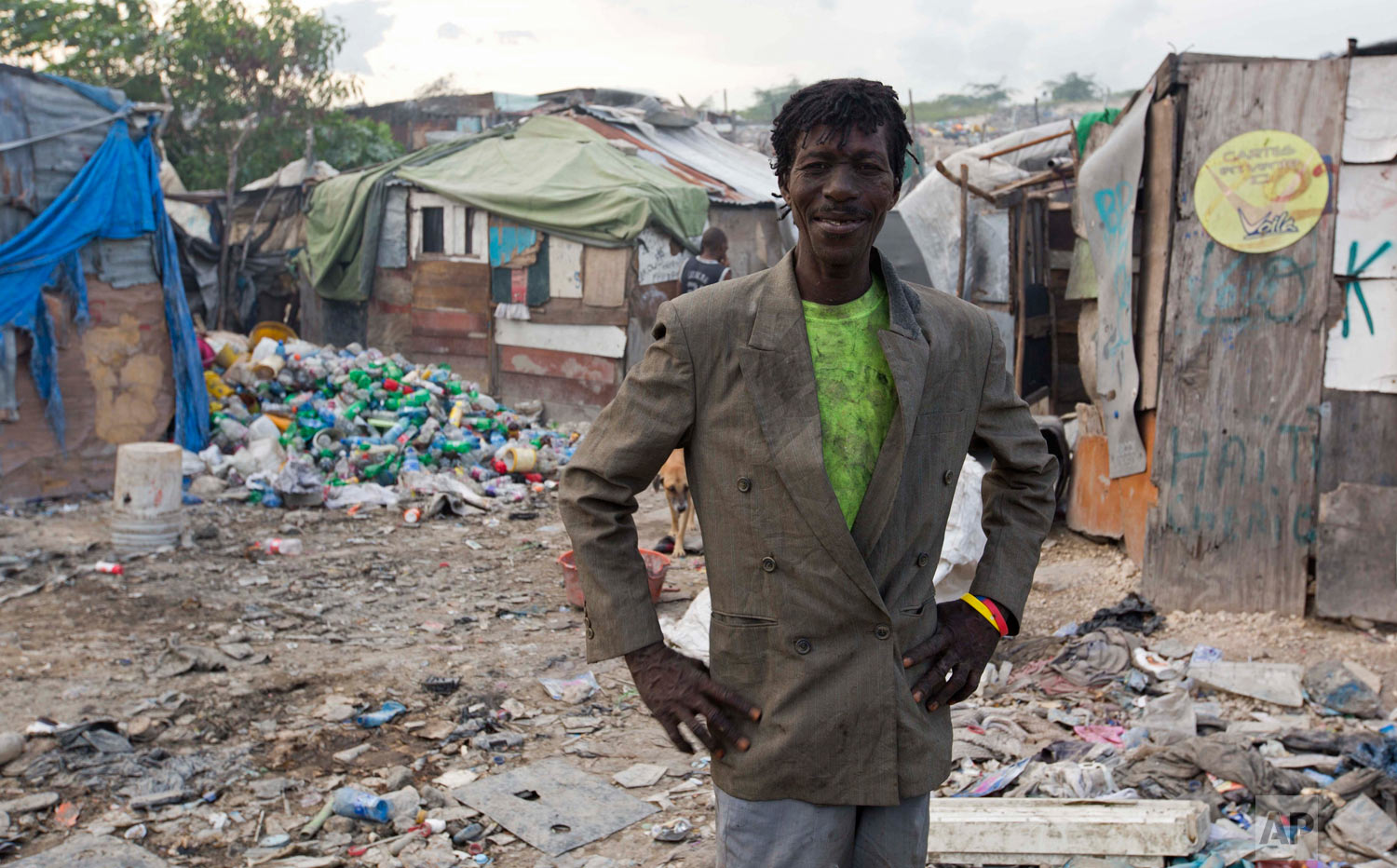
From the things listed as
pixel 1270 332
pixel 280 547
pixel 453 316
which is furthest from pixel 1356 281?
pixel 453 316

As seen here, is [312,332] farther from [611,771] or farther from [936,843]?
[936,843]

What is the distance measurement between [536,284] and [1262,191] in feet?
29.3

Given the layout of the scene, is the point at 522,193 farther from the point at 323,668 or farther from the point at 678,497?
the point at 323,668

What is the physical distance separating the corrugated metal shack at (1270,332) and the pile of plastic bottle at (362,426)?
5553mm

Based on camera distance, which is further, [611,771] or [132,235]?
[132,235]

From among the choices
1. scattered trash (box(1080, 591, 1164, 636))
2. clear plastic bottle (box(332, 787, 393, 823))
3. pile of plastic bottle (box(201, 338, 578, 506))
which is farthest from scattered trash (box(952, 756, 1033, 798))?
pile of plastic bottle (box(201, 338, 578, 506))

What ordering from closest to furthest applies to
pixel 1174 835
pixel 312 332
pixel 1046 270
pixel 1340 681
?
pixel 1174 835 → pixel 1340 681 → pixel 1046 270 → pixel 312 332

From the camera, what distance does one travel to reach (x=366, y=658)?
534cm

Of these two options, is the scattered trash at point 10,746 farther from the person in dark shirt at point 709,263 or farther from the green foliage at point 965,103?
the green foliage at point 965,103

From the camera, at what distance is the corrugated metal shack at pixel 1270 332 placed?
195 inches

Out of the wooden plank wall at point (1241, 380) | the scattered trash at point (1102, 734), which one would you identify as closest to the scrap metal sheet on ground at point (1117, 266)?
the wooden plank wall at point (1241, 380)

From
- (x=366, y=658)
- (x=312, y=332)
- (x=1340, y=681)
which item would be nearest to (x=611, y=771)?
(x=366, y=658)

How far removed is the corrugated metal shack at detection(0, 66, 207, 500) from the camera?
804cm

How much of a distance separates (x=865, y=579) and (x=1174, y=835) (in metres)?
2.19
